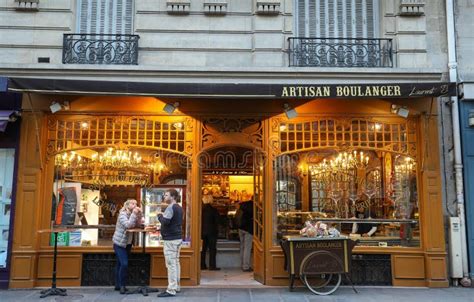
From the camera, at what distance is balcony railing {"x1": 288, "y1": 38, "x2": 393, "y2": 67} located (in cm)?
943

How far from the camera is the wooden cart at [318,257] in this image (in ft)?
27.1

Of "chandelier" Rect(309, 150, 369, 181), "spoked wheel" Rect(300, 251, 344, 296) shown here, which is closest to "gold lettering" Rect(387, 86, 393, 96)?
"chandelier" Rect(309, 150, 369, 181)

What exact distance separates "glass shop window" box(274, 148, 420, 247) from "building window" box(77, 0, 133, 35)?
4.27 meters

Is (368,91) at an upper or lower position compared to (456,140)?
upper

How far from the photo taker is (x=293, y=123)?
9461 millimetres

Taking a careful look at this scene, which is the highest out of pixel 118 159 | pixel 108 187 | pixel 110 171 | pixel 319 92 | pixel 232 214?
pixel 319 92

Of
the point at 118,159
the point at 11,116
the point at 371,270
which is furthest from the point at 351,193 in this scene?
the point at 11,116

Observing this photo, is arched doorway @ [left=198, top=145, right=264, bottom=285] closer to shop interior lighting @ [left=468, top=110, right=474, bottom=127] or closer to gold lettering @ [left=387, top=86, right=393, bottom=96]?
gold lettering @ [left=387, top=86, right=393, bottom=96]

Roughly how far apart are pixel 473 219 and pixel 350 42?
426 cm

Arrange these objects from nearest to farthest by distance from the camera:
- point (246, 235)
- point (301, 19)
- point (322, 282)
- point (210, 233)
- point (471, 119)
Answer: point (322, 282) → point (471, 119) → point (301, 19) → point (246, 235) → point (210, 233)

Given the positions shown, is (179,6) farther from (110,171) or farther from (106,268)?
(106,268)

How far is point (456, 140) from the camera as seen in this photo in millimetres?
9266

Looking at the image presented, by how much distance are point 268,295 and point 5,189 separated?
5397mm

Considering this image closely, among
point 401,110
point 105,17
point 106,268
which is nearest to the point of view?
point 106,268
